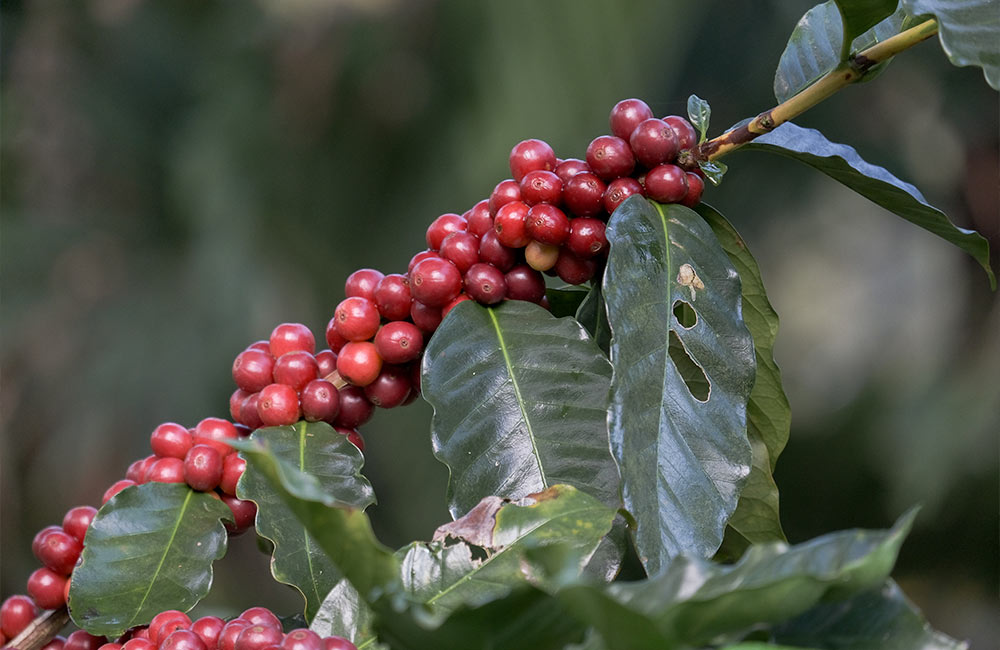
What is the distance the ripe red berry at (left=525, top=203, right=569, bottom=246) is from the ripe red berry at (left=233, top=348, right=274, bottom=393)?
0.17 metres

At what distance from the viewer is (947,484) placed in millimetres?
1967

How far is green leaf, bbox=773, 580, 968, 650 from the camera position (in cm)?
26

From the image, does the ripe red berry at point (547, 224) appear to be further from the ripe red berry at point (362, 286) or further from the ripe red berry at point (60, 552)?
the ripe red berry at point (60, 552)

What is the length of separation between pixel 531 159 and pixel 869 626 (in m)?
0.31

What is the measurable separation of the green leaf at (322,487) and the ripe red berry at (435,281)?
→ 0.29 feet

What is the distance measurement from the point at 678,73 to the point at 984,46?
6.38ft

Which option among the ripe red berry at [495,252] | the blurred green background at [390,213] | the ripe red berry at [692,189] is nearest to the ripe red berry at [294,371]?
the ripe red berry at [495,252]

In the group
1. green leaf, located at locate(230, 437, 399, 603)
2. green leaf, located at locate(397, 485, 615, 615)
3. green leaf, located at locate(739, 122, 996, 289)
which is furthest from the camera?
green leaf, located at locate(739, 122, 996, 289)

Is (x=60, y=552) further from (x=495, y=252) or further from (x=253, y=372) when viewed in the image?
(x=495, y=252)

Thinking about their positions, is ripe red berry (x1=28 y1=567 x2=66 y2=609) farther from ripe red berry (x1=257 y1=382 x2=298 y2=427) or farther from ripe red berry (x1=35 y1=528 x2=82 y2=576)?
ripe red berry (x1=257 y1=382 x2=298 y2=427)

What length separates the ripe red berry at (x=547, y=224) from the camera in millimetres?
469

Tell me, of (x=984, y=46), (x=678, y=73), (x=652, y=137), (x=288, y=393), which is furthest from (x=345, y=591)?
(x=678, y=73)

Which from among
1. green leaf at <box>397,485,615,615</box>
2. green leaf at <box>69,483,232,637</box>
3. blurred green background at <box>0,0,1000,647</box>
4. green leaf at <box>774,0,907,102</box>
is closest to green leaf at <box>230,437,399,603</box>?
green leaf at <box>397,485,615,615</box>

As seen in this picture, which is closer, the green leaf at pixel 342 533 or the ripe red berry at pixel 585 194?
the green leaf at pixel 342 533
